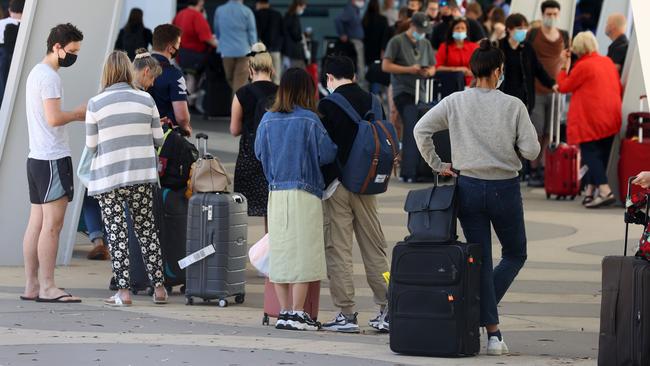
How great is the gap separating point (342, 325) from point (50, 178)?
2.22 metres

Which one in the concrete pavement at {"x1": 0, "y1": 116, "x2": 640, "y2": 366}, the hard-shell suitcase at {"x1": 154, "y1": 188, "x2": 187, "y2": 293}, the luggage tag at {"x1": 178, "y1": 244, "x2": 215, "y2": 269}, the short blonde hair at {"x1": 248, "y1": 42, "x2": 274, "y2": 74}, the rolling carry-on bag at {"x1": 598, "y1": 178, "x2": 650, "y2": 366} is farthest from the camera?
the short blonde hair at {"x1": 248, "y1": 42, "x2": 274, "y2": 74}

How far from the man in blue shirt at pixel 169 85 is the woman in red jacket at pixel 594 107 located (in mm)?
6541

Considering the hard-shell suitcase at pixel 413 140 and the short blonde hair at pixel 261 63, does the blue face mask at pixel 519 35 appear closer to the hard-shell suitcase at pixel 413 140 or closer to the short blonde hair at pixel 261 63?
the hard-shell suitcase at pixel 413 140

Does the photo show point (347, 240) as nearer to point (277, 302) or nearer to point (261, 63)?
point (277, 302)

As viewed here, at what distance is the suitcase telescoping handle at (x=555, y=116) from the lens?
1878cm

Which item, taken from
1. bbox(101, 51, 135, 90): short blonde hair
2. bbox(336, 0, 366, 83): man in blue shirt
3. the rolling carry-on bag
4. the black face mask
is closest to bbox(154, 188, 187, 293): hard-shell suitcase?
bbox(101, 51, 135, 90): short blonde hair

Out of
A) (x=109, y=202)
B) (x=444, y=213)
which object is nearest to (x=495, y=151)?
(x=444, y=213)

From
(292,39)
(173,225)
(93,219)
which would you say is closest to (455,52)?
(292,39)

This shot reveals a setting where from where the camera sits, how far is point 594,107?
17078mm

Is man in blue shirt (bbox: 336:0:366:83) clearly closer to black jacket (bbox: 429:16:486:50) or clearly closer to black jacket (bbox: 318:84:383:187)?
black jacket (bbox: 429:16:486:50)

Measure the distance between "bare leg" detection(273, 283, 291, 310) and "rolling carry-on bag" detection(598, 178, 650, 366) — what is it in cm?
231

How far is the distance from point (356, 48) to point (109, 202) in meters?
17.3

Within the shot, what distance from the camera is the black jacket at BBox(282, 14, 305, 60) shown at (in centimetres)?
2614

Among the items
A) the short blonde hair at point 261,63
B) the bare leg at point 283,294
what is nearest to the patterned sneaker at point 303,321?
the bare leg at point 283,294
